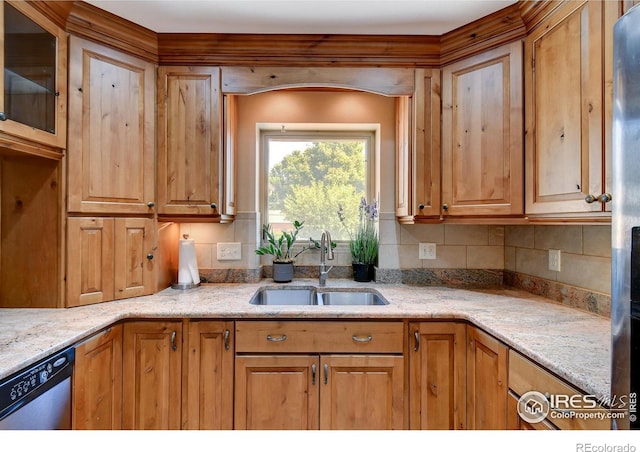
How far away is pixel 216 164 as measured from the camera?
1922 millimetres

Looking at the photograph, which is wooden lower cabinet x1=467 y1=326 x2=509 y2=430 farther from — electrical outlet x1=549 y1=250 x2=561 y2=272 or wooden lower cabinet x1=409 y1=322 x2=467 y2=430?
electrical outlet x1=549 y1=250 x2=561 y2=272

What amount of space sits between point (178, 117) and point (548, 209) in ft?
6.25

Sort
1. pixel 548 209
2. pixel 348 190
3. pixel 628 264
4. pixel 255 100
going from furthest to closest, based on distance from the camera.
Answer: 1. pixel 348 190
2. pixel 255 100
3. pixel 548 209
4. pixel 628 264

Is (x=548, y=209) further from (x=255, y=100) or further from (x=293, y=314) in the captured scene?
(x=255, y=100)

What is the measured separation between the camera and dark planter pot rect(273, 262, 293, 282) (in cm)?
224

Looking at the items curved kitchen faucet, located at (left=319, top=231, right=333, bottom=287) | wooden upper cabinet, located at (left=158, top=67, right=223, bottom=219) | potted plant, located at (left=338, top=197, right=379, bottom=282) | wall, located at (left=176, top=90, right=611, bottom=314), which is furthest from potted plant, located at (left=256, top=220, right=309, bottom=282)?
wooden upper cabinet, located at (left=158, top=67, right=223, bottom=219)

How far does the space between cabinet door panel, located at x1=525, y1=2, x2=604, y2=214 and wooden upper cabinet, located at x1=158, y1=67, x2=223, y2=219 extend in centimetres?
160

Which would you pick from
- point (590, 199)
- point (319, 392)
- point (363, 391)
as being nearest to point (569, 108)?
point (590, 199)

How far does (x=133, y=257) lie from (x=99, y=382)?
0.63 metres

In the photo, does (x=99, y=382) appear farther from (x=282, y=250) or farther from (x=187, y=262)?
(x=282, y=250)

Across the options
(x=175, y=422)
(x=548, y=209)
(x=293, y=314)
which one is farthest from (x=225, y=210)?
(x=548, y=209)

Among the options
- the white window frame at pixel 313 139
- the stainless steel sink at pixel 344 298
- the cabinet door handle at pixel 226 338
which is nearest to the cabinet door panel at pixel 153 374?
the cabinet door handle at pixel 226 338

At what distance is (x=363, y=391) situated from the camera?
5.30 ft

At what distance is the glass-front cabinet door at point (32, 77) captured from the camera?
1.35 meters
